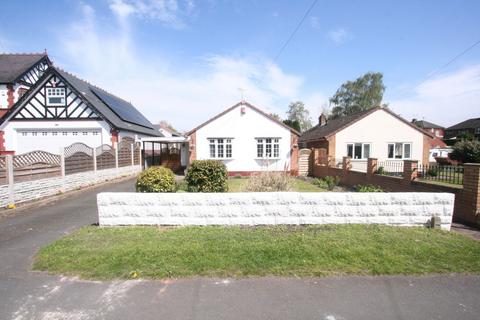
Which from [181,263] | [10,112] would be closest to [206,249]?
[181,263]

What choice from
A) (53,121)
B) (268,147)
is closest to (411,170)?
(268,147)

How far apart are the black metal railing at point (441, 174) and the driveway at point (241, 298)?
4.60 metres

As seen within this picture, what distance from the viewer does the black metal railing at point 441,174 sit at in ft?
23.2

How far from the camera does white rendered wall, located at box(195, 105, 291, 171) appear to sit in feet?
58.1

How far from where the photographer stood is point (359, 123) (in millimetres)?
19516

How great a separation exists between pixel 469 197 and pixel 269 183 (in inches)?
202

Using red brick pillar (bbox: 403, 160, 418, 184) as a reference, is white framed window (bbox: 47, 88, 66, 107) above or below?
above

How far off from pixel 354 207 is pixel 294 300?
11.4 ft

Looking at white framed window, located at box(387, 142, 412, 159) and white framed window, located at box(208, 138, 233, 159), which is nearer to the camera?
white framed window, located at box(208, 138, 233, 159)

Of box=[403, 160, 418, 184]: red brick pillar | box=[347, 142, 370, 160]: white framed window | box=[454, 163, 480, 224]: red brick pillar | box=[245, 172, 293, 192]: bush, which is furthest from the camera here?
box=[347, 142, 370, 160]: white framed window

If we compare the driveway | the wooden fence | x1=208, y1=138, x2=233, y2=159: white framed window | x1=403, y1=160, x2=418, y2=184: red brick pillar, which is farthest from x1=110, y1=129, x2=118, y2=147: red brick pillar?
x1=403, y1=160, x2=418, y2=184: red brick pillar

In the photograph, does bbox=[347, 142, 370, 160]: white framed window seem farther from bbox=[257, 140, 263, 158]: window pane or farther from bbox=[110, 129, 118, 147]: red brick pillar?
bbox=[110, 129, 118, 147]: red brick pillar

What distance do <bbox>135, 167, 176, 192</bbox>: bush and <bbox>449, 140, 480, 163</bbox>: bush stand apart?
2882 centimetres

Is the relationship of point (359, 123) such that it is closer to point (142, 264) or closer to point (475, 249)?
point (475, 249)
